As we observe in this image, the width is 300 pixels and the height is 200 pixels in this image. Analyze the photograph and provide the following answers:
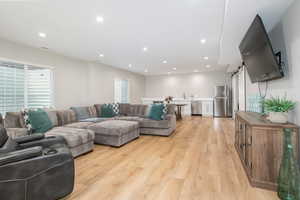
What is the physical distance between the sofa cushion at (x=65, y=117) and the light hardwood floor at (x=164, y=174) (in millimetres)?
1184

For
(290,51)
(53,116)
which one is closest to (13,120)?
(53,116)

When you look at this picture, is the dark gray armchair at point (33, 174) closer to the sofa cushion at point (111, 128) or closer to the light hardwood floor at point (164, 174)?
the light hardwood floor at point (164, 174)

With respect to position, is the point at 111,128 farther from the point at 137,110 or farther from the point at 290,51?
the point at 290,51

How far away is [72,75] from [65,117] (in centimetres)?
169

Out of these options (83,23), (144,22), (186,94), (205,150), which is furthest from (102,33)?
(186,94)

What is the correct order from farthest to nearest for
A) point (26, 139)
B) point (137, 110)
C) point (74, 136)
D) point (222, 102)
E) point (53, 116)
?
point (222, 102)
point (137, 110)
point (53, 116)
point (74, 136)
point (26, 139)

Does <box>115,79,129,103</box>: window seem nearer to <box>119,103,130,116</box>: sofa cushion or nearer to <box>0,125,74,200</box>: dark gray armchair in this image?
<box>119,103,130,116</box>: sofa cushion

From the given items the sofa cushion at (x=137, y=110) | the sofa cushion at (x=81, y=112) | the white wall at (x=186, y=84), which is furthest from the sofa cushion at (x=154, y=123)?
the white wall at (x=186, y=84)

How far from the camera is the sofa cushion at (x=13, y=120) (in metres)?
3.01

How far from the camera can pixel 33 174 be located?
143 cm

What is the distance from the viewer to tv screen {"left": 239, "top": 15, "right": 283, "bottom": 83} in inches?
76.5

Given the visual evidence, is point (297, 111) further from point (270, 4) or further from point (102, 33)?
point (102, 33)

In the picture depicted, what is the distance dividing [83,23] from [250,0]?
259 cm

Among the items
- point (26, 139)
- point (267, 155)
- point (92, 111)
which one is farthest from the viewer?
point (92, 111)
